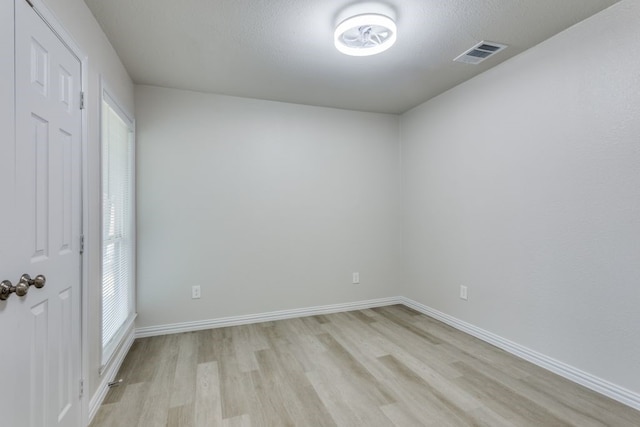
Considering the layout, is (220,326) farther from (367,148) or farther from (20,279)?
(367,148)

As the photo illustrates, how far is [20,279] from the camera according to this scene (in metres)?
1.21

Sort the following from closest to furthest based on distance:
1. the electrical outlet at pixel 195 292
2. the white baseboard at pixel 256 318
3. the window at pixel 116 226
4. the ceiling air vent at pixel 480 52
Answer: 1. the window at pixel 116 226
2. the ceiling air vent at pixel 480 52
3. the white baseboard at pixel 256 318
4. the electrical outlet at pixel 195 292

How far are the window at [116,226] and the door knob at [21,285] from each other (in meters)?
0.94

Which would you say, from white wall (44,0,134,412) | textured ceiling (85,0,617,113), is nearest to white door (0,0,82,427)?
white wall (44,0,134,412)

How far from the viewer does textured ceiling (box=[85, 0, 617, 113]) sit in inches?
76.8

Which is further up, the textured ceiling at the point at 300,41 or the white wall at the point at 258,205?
the textured ceiling at the point at 300,41

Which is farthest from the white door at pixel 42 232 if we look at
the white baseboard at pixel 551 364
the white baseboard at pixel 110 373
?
Result: the white baseboard at pixel 551 364

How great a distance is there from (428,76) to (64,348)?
3.33 m

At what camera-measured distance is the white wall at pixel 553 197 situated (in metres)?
1.97

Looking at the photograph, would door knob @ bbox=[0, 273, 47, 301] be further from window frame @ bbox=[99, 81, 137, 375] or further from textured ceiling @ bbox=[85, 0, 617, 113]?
textured ceiling @ bbox=[85, 0, 617, 113]

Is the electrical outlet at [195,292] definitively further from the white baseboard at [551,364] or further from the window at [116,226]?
the white baseboard at [551,364]

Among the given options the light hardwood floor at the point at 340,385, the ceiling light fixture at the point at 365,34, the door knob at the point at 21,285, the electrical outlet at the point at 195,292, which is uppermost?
the ceiling light fixture at the point at 365,34

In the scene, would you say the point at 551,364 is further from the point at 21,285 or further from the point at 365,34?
the point at 21,285

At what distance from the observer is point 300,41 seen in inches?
91.0
